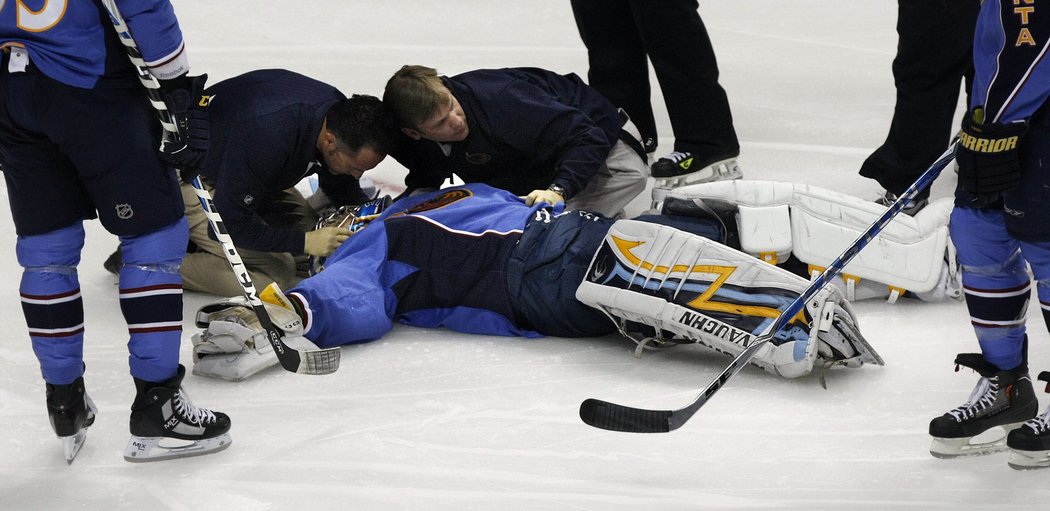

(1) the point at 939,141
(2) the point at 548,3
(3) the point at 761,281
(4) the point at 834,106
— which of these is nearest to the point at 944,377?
(3) the point at 761,281

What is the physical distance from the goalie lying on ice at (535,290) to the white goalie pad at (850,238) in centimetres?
10

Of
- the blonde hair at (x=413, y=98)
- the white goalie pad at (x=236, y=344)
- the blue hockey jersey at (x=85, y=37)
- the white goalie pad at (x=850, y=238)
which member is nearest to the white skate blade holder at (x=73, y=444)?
the white goalie pad at (x=236, y=344)

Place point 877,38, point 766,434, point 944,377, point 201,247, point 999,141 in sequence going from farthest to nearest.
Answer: point 877,38
point 201,247
point 944,377
point 766,434
point 999,141

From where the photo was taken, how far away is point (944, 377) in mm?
2709

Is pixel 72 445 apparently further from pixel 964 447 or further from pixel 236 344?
pixel 964 447

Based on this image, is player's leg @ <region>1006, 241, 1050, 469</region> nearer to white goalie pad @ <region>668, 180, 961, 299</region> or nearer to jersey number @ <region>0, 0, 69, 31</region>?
white goalie pad @ <region>668, 180, 961, 299</region>

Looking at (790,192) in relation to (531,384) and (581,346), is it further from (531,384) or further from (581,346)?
(531,384)

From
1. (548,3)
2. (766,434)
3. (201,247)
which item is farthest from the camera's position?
(548,3)

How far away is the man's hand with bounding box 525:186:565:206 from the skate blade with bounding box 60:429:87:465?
4.17 feet

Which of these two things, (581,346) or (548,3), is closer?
(581,346)

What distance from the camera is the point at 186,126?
2.31 m

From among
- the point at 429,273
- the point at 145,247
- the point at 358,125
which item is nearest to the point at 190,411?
the point at 145,247

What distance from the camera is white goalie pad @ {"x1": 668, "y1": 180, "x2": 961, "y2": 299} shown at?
9.98 feet

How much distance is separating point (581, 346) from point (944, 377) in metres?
0.81
